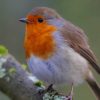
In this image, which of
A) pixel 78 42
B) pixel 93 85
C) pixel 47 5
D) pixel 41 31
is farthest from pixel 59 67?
pixel 47 5

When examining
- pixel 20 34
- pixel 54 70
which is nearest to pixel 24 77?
pixel 54 70

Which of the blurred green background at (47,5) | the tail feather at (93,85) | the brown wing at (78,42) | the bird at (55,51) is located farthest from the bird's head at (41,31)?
the blurred green background at (47,5)

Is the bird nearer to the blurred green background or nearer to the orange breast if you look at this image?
the orange breast

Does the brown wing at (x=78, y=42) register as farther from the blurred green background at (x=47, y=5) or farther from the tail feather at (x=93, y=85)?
the blurred green background at (x=47, y=5)

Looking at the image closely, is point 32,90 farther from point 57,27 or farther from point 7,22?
point 7,22

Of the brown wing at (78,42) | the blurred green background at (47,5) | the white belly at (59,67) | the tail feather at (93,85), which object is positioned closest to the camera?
the white belly at (59,67)

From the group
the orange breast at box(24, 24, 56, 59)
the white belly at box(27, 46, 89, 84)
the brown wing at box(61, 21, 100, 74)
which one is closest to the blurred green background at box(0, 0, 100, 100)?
the brown wing at box(61, 21, 100, 74)

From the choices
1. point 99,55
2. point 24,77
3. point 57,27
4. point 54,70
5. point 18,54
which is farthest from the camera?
point 99,55
